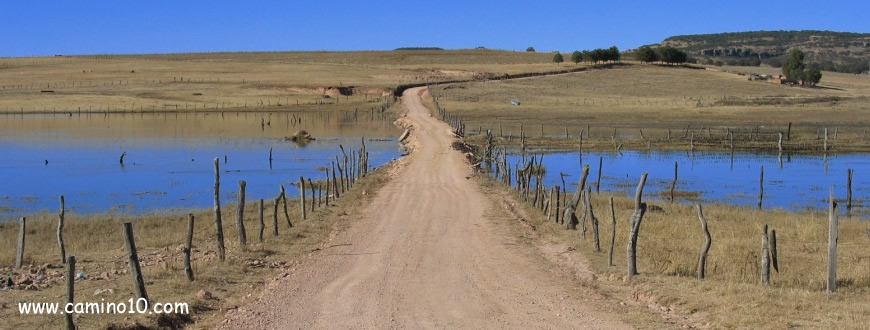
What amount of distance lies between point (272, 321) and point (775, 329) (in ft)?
21.2

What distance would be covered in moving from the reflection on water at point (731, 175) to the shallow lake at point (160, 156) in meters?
11.6

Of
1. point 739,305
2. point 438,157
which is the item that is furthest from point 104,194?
point 739,305

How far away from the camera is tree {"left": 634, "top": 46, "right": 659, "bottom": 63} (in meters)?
153

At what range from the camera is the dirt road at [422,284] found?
39.3 ft

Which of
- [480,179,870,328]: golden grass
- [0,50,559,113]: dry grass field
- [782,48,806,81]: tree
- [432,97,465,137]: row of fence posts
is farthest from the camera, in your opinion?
[782,48,806,81]: tree

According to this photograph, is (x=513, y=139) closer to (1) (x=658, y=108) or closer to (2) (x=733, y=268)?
(1) (x=658, y=108)

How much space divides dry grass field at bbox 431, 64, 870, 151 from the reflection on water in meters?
5.01

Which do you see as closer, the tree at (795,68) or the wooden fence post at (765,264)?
the wooden fence post at (765,264)

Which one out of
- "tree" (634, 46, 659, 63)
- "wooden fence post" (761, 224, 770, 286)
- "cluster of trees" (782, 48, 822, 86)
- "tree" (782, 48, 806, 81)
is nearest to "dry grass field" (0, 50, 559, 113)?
"tree" (634, 46, 659, 63)

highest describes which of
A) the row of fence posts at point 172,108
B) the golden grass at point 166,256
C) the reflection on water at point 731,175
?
the row of fence posts at point 172,108

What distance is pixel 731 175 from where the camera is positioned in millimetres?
41125

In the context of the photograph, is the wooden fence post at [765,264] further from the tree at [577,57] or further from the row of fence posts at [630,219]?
the tree at [577,57]

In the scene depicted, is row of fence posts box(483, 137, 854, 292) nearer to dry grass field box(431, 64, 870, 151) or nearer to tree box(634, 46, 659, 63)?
dry grass field box(431, 64, 870, 151)

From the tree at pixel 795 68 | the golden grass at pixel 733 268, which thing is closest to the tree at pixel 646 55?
the tree at pixel 795 68
